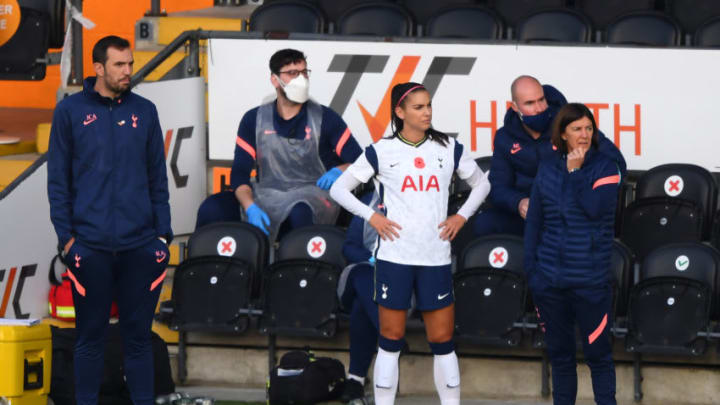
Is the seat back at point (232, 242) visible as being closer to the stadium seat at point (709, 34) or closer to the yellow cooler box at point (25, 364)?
the yellow cooler box at point (25, 364)

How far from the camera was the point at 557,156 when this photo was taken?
20.2 ft

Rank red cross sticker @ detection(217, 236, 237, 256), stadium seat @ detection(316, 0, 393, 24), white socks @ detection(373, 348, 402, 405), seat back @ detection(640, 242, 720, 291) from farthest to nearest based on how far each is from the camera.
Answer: stadium seat @ detection(316, 0, 393, 24), red cross sticker @ detection(217, 236, 237, 256), seat back @ detection(640, 242, 720, 291), white socks @ detection(373, 348, 402, 405)

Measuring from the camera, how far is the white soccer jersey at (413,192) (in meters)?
6.30

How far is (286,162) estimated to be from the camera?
8.31 metres

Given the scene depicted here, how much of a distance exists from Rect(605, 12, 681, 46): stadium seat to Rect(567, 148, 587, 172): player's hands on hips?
3.09m

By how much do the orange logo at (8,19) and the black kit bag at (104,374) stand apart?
144 inches

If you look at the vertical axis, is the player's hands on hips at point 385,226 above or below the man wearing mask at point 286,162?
below

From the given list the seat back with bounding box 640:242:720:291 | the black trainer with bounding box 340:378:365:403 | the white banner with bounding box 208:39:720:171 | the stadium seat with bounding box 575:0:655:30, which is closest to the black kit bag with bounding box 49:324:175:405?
the black trainer with bounding box 340:378:365:403

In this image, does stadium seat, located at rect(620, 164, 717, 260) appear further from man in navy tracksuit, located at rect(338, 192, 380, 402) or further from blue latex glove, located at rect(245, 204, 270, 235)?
blue latex glove, located at rect(245, 204, 270, 235)

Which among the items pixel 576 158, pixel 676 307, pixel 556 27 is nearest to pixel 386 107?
pixel 556 27

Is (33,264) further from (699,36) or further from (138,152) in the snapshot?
(699,36)

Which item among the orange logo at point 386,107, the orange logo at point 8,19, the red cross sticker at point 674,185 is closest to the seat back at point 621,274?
the red cross sticker at point 674,185

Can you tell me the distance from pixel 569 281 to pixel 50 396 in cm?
266

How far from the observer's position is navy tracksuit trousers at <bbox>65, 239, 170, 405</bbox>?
6188mm
